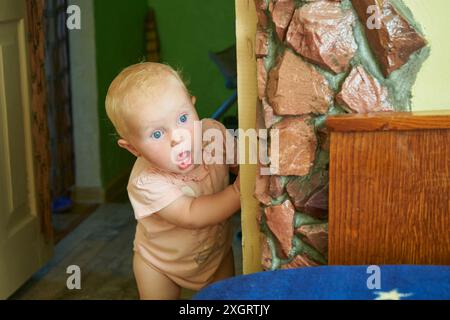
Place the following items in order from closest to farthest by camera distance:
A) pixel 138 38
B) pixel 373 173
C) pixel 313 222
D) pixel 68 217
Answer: pixel 373 173 < pixel 313 222 < pixel 68 217 < pixel 138 38

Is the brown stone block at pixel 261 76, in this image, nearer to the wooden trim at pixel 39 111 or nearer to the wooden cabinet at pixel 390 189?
the wooden cabinet at pixel 390 189

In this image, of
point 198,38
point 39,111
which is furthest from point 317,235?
point 198,38

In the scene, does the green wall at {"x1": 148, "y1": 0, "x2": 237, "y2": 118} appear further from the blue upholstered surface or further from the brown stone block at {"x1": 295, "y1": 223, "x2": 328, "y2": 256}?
the blue upholstered surface

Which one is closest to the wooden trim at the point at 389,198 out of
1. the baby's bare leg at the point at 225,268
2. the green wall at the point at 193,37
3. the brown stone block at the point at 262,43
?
the brown stone block at the point at 262,43

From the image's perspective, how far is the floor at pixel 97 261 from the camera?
2.88m

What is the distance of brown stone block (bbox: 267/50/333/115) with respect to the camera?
1369 mm

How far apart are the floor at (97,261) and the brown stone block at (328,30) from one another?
66.0 inches

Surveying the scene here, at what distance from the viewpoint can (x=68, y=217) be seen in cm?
388

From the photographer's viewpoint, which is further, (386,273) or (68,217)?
(68,217)

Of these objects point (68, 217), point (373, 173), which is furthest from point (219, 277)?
point (68, 217)

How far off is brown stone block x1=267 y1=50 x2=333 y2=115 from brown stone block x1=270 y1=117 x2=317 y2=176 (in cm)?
3

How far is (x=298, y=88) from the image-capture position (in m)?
1.38

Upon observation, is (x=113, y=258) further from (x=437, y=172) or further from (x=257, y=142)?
(x=437, y=172)
